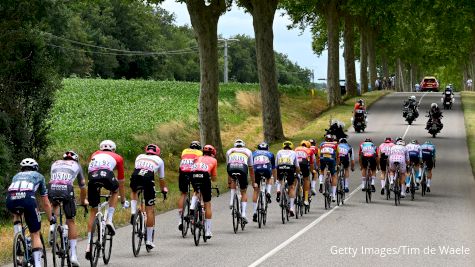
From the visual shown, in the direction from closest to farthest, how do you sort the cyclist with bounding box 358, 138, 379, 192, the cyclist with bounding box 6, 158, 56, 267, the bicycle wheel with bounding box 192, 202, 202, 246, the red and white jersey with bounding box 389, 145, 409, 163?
the cyclist with bounding box 6, 158, 56, 267 → the bicycle wheel with bounding box 192, 202, 202, 246 → the red and white jersey with bounding box 389, 145, 409, 163 → the cyclist with bounding box 358, 138, 379, 192

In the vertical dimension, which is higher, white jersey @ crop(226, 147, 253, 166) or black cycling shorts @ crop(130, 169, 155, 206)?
white jersey @ crop(226, 147, 253, 166)

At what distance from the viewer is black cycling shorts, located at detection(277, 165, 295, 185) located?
22.3 meters

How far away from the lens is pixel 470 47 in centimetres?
10694

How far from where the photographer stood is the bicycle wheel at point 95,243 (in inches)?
589

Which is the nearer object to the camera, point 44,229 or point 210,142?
point 44,229

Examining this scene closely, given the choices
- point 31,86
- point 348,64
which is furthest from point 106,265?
point 348,64

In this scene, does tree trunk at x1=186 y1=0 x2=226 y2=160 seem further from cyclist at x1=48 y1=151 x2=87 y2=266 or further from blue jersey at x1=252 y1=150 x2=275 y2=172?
cyclist at x1=48 y1=151 x2=87 y2=266

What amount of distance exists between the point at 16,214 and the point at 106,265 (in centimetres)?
229

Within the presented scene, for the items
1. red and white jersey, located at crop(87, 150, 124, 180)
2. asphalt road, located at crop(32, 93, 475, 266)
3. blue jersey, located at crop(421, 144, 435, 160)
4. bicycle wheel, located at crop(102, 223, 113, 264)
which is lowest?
asphalt road, located at crop(32, 93, 475, 266)

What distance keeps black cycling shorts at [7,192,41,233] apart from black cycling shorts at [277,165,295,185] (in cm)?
941

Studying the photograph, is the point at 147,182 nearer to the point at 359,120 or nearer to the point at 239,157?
the point at 239,157

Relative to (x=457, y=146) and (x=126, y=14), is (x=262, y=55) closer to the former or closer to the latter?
(x=457, y=146)

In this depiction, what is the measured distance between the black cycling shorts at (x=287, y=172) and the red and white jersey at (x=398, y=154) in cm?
471

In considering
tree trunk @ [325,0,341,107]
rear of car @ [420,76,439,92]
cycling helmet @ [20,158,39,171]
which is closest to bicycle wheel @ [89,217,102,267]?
cycling helmet @ [20,158,39,171]
